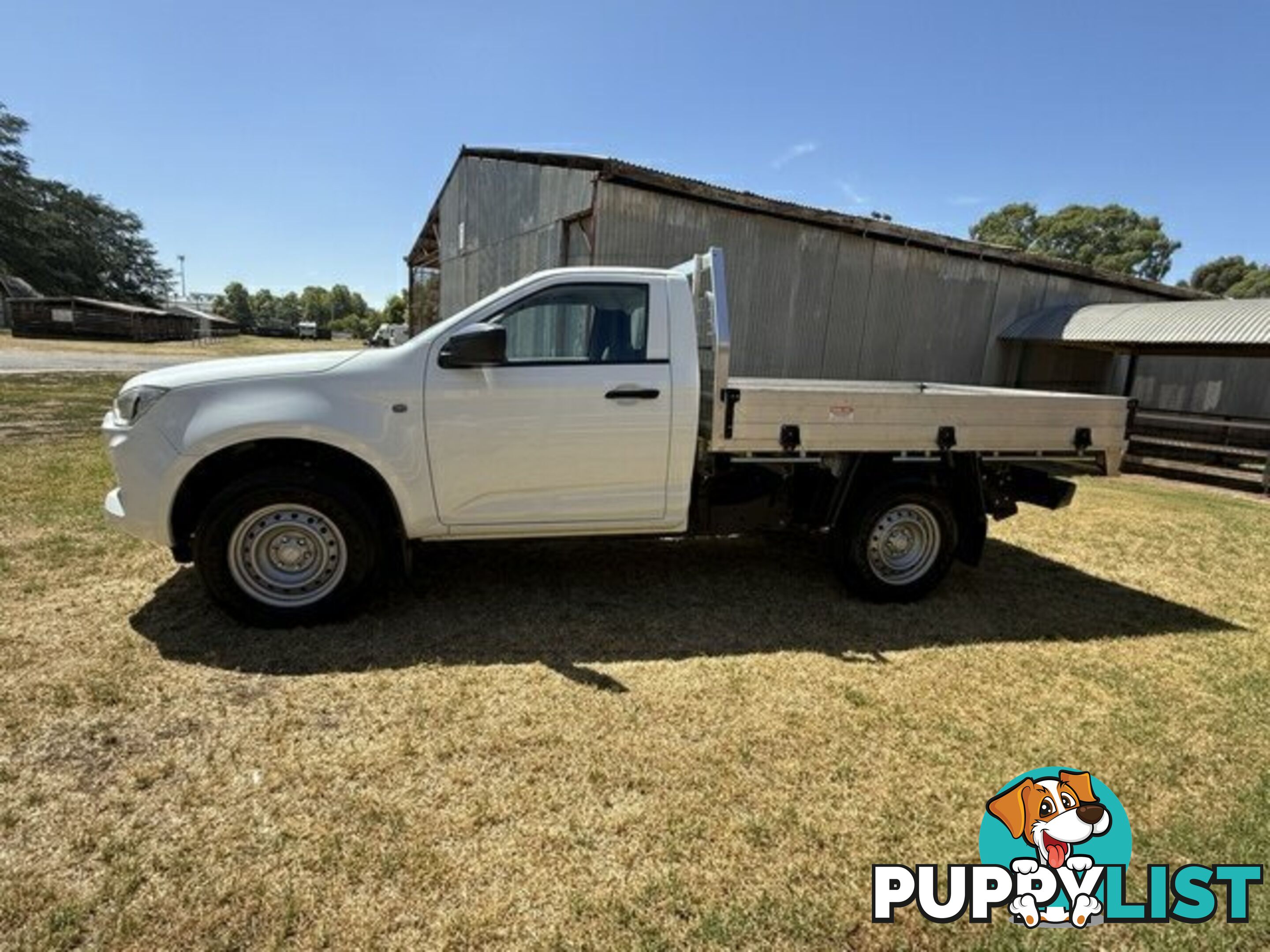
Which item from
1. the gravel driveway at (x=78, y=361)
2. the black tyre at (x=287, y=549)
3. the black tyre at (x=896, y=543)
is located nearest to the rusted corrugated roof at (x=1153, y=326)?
the black tyre at (x=896, y=543)

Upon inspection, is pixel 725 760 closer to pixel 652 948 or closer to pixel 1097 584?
pixel 652 948

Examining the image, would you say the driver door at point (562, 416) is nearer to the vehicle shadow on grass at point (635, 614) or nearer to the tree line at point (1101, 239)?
the vehicle shadow on grass at point (635, 614)

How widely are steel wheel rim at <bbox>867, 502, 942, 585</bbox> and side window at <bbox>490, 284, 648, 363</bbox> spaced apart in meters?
2.07

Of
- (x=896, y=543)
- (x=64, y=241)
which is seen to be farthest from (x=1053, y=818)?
(x=64, y=241)

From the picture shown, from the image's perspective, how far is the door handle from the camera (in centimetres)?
394

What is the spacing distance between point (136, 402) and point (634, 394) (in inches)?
104

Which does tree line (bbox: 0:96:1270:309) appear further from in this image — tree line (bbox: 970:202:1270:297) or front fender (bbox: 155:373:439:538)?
front fender (bbox: 155:373:439:538)

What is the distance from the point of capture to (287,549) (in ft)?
12.7

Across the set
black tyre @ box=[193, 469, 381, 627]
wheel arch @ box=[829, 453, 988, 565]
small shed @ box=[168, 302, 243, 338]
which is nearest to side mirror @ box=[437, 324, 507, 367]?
black tyre @ box=[193, 469, 381, 627]

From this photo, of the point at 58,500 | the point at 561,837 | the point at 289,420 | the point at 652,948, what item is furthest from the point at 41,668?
the point at 58,500

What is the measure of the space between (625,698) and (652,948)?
1.38 metres

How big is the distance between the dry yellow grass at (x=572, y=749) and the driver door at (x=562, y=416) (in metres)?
0.75

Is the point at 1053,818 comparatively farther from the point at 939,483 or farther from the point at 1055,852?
the point at 939,483

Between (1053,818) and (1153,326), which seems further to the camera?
(1153,326)
